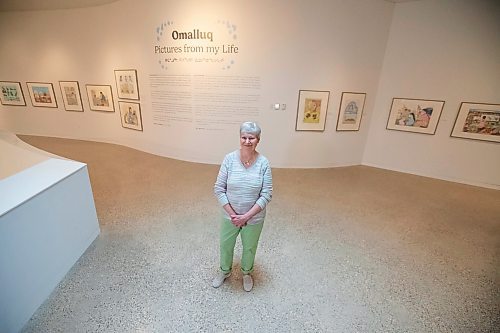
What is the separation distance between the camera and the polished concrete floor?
2070 mm

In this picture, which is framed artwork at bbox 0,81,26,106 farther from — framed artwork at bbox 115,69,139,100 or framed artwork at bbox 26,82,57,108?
framed artwork at bbox 115,69,139,100

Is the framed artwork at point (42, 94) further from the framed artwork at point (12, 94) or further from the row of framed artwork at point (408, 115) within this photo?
the row of framed artwork at point (408, 115)

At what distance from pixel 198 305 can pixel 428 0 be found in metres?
6.54

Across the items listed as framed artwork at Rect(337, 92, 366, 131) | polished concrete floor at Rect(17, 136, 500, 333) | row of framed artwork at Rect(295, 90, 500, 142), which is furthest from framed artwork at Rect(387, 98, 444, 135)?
polished concrete floor at Rect(17, 136, 500, 333)

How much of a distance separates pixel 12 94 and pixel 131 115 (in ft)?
15.2

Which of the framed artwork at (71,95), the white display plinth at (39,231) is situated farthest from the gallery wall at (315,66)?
the white display plinth at (39,231)

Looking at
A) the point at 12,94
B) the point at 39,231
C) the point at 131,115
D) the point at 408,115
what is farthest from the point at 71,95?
the point at 408,115

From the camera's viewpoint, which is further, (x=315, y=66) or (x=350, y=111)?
(x=350, y=111)

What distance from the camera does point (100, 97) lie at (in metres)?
6.55

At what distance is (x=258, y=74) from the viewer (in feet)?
15.9

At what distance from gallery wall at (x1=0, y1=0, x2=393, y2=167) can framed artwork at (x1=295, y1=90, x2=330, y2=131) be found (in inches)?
4.5

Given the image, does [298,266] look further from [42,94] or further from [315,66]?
[42,94]

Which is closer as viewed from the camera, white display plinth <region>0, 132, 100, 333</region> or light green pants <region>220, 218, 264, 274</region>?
white display plinth <region>0, 132, 100, 333</region>

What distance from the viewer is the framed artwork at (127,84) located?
5.65 meters
